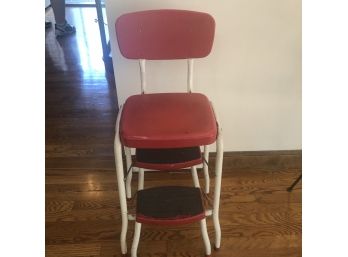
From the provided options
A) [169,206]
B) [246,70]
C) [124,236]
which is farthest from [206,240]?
[246,70]

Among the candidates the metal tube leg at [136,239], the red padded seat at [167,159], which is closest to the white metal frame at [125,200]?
the metal tube leg at [136,239]

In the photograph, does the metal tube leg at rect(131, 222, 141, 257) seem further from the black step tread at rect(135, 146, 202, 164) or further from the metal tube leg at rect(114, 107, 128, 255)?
the black step tread at rect(135, 146, 202, 164)

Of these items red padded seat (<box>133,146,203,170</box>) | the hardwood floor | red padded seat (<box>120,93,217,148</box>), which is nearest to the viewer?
red padded seat (<box>120,93,217,148</box>)

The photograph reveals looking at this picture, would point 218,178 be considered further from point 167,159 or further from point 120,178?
point 120,178

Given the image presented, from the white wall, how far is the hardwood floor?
0.55 ft

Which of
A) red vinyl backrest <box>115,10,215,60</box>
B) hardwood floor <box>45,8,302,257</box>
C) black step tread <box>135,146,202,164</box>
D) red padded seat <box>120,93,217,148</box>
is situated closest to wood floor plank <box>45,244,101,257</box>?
hardwood floor <box>45,8,302,257</box>

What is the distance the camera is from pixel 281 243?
118 centimetres

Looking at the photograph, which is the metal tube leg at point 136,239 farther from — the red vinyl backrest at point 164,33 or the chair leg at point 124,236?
the red vinyl backrest at point 164,33

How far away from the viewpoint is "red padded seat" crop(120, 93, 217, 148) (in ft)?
2.69

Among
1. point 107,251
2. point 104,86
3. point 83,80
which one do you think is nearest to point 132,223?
point 107,251

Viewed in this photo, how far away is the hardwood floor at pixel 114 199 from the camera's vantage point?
1.18 metres
